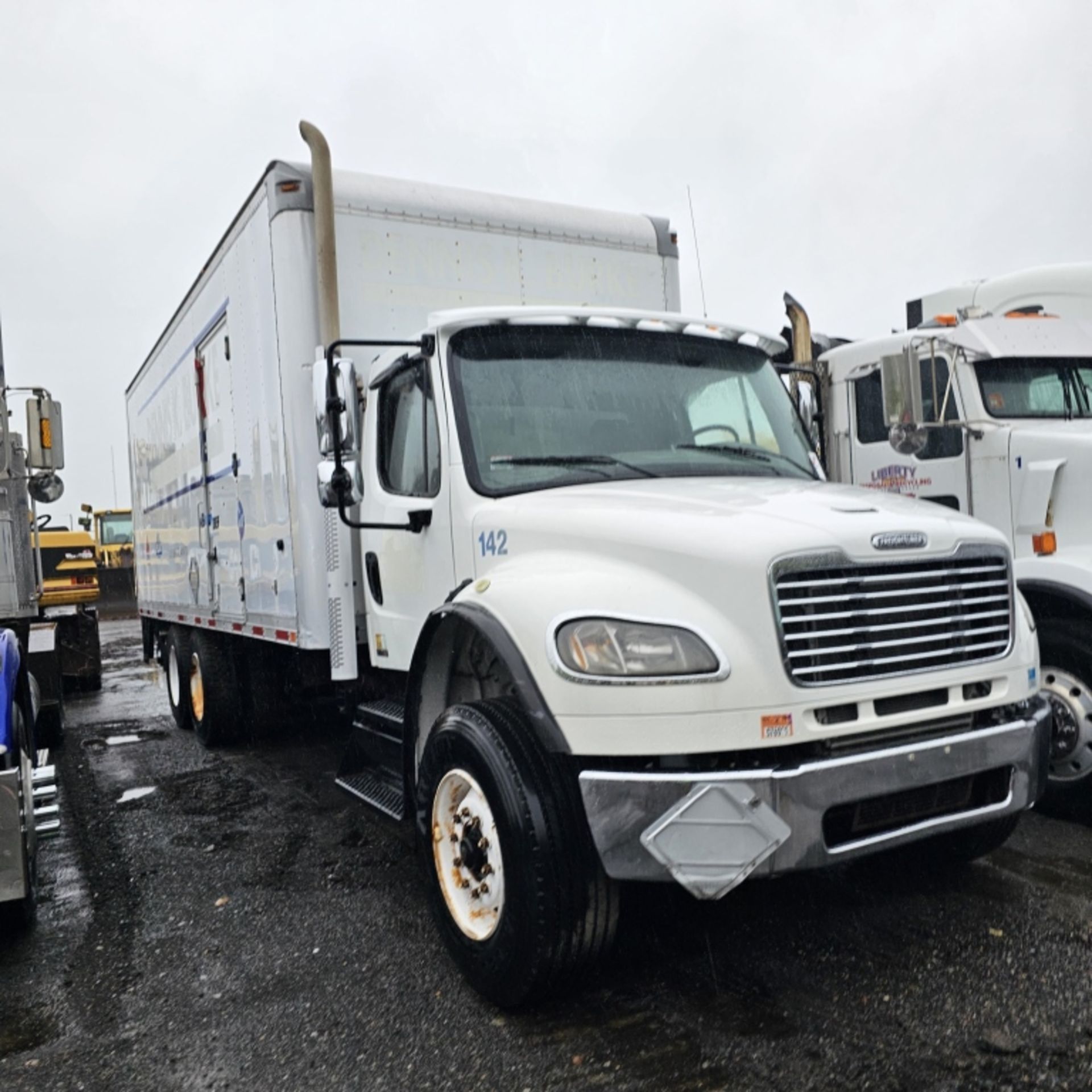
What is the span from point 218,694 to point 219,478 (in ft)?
5.92

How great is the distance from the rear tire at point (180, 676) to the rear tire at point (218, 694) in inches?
30.9

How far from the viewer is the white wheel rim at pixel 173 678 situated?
372 inches

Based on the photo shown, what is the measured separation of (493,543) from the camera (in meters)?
4.02

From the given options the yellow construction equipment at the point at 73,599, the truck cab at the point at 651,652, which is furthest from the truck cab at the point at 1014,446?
the yellow construction equipment at the point at 73,599

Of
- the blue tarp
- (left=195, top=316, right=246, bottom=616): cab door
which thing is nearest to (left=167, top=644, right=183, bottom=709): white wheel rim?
(left=195, top=316, right=246, bottom=616): cab door

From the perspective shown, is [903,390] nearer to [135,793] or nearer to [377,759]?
[377,759]

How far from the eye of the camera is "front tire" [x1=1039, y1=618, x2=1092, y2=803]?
4.98 meters

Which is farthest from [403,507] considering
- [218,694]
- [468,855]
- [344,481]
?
[218,694]

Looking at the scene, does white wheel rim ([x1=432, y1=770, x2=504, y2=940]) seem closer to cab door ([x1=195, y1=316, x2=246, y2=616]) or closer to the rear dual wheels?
cab door ([x1=195, y1=316, x2=246, y2=616])

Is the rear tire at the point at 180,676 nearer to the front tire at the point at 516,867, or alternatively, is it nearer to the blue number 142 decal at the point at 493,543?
the blue number 142 decal at the point at 493,543

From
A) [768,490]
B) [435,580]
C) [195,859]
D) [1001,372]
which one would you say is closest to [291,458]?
[435,580]

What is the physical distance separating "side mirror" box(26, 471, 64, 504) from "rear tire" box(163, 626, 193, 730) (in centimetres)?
161

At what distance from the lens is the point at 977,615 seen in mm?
3564

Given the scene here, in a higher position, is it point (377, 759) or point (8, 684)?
point (8, 684)
